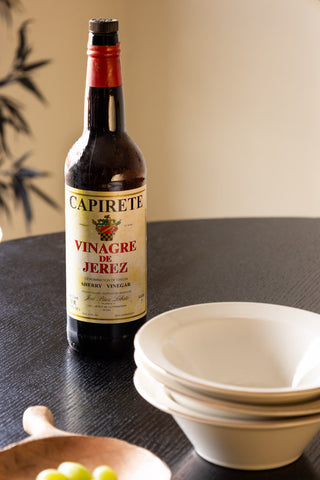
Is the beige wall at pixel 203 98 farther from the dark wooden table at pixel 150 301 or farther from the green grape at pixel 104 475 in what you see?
the green grape at pixel 104 475

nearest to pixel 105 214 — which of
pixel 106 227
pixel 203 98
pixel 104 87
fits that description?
pixel 106 227

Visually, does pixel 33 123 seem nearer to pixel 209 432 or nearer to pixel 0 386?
pixel 0 386

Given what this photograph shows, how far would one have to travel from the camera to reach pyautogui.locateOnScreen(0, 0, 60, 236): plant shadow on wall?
2541mm

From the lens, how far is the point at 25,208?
271 centimetres

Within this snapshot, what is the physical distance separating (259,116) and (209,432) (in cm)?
220

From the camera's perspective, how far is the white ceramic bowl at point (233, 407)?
21.9 inches

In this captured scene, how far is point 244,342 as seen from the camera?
0.72 metres

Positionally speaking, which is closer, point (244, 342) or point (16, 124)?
point (244, 342)

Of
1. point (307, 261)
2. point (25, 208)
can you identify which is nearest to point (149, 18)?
point (25, 208)

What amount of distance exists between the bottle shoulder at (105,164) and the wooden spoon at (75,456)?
29cm

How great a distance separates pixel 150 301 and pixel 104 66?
356mm

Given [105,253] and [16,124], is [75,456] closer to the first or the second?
[105,253]

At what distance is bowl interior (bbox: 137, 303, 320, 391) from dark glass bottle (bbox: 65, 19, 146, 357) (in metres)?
0.11

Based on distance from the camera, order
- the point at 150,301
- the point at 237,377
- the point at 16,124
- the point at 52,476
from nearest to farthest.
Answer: the point at 52,476
the point at 237,377
the point at 150,301
the point at 16,124
